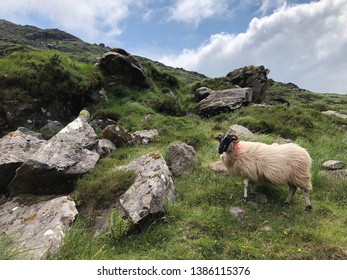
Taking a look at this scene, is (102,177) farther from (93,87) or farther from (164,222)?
(93,87)

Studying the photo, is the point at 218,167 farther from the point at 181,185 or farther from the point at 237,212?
the point at 237,212

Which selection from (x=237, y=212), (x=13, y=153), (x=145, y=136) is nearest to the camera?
(x=237, y=212)

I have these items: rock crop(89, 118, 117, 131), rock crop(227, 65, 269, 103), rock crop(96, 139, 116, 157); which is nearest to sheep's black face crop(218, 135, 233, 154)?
rock crop(96, 139, 116, 157)

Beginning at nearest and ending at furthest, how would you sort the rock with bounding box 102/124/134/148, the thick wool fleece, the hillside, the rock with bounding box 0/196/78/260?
the rock with bounding box 0/196/78/260, the hillside, the thick wool fleece, the rock with bounding box 102/124/134/148

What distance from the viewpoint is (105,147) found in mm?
13344

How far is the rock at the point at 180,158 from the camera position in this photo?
10974mm

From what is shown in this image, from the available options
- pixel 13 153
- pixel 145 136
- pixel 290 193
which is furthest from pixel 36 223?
pixel 145 136

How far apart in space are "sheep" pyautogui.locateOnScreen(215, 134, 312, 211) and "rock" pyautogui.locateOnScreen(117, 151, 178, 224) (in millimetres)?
1792

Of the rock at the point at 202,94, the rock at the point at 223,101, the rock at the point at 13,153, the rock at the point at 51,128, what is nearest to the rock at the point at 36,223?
the rock at the point at 13,153

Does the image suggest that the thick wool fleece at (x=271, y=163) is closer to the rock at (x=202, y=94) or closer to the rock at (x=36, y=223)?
the rock at (x=36, y=223)

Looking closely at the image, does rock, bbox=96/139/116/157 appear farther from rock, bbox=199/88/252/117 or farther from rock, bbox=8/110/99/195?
rock, bbox=199/88/252/117

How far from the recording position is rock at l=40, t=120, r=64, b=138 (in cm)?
1549

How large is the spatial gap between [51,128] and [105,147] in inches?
169

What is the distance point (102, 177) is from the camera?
9680 millimetres
